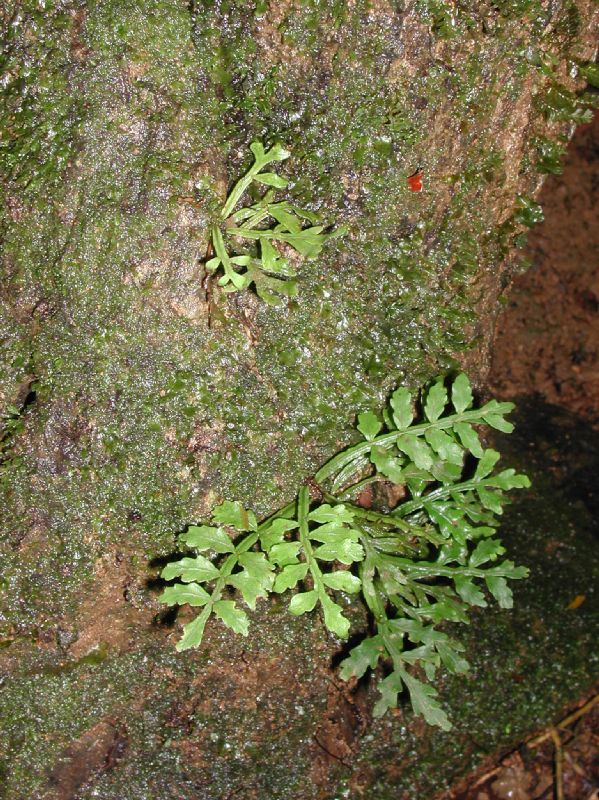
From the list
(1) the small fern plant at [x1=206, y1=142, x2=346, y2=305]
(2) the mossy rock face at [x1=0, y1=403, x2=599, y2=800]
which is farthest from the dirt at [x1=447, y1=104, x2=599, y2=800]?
(1) the small fern plant at [x1=206, y1=142, x2=346, y2=305]

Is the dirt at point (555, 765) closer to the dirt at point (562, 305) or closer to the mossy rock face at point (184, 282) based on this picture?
the mossy rock face at point (184, 282)

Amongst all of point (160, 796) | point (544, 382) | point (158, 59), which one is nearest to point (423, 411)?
point (158, 59)

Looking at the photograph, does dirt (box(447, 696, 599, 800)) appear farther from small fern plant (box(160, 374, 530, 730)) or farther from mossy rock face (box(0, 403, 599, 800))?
small fern plant (box(160, 374, 530, 730))

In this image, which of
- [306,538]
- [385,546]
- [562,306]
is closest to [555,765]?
[385,546]

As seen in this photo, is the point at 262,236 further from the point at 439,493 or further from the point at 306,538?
the point at 439,493

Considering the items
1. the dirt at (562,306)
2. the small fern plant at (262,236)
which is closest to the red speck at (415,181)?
the small fern plant at (262,236)

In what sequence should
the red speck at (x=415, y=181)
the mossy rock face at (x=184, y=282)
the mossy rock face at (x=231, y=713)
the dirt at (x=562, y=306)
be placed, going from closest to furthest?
the mossy rock face at (x=184, y=282) < the red speck at (x=415, y=181) < the mossy rock face at (x=231, y=713) < the dirt at (x=562, y=306)
